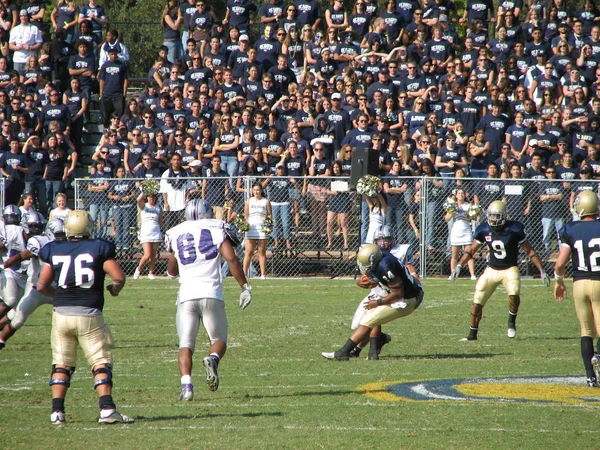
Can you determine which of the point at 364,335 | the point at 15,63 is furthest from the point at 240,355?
the point at 15,63

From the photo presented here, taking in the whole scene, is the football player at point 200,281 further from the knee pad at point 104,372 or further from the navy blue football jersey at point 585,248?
the navy blue football jersey at point 585,248

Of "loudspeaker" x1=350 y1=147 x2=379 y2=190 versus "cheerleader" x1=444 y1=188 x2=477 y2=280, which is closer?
"loudspeaker" x1=350 y1=147 x2=379 y2=190

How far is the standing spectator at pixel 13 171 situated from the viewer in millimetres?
19203

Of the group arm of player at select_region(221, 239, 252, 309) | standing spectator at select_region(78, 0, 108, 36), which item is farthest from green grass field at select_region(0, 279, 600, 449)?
standing spectator at select_region(78, 0, 108, 36)

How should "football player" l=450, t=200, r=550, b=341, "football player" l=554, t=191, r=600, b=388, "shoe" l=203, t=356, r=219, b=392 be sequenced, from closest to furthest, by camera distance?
"shoe" l=203, t=356, r=219, b=392 < "football player" l=554, t=191, r=600, b=388 < "football player" l=450, t=200, r=550, b=341

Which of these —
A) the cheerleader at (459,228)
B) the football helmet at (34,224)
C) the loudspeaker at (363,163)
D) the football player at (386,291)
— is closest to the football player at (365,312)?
the football player at (386,291)

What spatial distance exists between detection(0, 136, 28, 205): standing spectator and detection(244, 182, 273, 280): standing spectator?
480 cm

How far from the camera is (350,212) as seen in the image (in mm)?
18469

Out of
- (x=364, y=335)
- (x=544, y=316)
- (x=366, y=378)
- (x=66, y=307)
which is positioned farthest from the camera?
(x=544, y=316)

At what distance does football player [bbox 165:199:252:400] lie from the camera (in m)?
8.02

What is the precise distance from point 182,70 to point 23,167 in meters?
4.14

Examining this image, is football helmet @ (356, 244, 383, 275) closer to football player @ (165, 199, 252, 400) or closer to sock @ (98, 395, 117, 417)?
football player @ (165, 199, 252, 400)

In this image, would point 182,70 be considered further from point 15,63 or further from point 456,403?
point 456,403

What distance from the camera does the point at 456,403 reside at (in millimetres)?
7902
